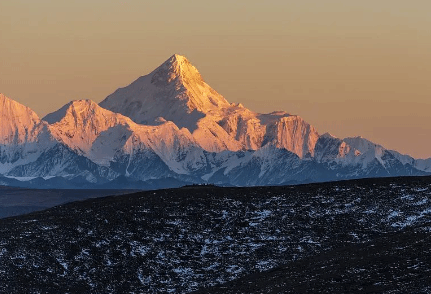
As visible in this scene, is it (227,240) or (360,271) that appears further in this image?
(227,240)

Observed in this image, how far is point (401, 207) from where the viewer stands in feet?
380

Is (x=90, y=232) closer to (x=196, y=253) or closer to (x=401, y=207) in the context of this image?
(x=196, y=253)

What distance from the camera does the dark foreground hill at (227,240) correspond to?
304 ft

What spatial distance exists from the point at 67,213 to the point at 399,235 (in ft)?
108

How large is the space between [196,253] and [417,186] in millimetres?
26605

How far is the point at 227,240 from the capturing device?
111 m

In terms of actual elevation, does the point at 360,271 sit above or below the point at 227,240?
below

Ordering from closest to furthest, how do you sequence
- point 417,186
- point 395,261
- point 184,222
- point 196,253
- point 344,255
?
point 395,261
point 344,255
point 196,253
point 184,222
point 417,186

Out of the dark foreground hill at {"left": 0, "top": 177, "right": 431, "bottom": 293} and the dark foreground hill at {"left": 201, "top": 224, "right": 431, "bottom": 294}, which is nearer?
the dark foreground hill at {"left": 201, "top": 224, "right": 431, "bottom": 294}

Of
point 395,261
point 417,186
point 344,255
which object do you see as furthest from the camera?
point 417,186

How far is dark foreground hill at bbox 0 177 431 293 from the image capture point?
92562 mm

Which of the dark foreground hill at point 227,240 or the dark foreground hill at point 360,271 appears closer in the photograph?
the dark foreground hill at point 360,271

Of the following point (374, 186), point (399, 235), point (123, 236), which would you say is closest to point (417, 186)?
point (374, 186)

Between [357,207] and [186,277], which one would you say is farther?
[357,207]
